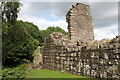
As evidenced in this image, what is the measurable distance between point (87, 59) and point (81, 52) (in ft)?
→ 2.26

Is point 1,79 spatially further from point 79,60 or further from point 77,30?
point 77,30

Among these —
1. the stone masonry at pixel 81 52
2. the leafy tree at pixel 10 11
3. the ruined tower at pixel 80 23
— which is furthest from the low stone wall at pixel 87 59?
the leafy tree at pixel 10 11

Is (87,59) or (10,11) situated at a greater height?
(10,11)

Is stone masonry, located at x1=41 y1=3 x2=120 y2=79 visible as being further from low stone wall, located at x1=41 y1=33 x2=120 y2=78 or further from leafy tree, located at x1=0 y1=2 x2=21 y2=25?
leafy tree, located at x1=0 y1=2 x2=21 y2=25

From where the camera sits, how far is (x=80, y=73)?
8625mm

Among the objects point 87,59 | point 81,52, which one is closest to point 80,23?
point 81,52

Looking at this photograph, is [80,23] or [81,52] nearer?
[81,52]

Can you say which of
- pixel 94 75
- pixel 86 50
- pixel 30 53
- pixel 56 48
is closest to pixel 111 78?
pixel 94 75

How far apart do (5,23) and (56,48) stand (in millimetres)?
4736

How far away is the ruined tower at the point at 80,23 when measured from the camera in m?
12.7

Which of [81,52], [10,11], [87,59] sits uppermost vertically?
[10,11]

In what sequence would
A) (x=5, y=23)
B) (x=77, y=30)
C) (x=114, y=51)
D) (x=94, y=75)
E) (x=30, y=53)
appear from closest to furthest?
(x=114, y=51)
(x=94, y=75)
(x=5, y=23)
(x=77, y=30)
(x=30, y=53)

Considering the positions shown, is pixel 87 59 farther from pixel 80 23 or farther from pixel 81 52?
pixel 80 23

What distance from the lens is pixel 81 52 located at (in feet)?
28.4
